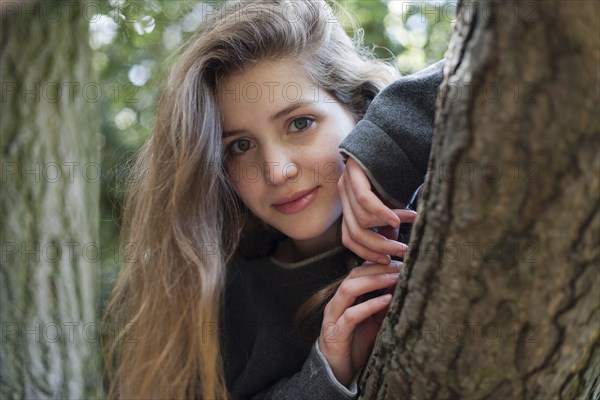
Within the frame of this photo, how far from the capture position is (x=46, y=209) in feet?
6.63

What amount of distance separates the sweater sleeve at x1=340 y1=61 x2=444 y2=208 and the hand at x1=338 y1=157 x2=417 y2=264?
0.03m

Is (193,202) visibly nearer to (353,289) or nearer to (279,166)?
(279,166)

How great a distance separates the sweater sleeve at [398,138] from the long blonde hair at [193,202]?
33 centimetres

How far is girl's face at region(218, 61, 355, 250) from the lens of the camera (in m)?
1.53

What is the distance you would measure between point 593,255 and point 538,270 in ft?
0.21

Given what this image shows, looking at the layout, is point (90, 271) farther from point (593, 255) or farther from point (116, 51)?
point (116, 51)

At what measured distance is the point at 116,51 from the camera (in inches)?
154

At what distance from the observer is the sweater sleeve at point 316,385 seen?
4.15 ft

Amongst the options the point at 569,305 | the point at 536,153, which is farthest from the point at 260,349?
the point at 536,153

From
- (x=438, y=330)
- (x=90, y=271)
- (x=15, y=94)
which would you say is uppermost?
(x=15, y=94)

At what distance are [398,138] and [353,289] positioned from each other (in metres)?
0.33

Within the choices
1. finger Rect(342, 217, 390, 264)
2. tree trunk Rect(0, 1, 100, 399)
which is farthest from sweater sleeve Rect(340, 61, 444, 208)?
tree trunk Rect(0, 1, 100, 399)

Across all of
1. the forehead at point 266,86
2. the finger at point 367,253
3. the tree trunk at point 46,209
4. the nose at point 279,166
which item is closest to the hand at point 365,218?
the finger at point 367,253

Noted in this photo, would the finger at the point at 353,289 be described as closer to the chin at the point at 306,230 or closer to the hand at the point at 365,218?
the hand at the point at 365,218
